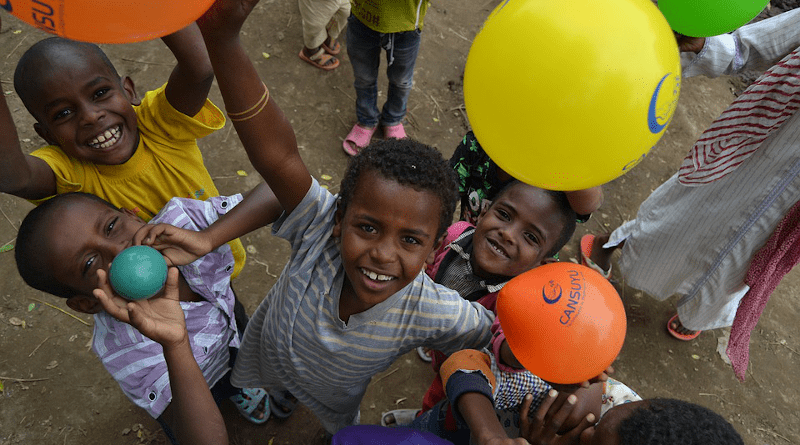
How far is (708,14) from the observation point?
1.58 meters

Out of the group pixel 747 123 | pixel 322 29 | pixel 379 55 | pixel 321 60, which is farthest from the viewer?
pixel 321 60

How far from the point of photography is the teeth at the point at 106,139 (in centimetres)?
174

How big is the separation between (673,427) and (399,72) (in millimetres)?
2745

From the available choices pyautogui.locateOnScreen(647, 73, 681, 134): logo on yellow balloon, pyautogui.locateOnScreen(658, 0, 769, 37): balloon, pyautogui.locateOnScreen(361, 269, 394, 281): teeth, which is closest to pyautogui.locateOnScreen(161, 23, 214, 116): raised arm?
pyautogui.locateOnScreen(361, 269, 394, 281): teeth

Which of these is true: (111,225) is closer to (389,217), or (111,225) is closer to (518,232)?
(389,217)

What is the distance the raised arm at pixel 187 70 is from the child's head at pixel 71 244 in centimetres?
46

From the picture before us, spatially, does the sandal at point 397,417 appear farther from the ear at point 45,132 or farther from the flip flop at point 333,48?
the flip flop at point 333,48

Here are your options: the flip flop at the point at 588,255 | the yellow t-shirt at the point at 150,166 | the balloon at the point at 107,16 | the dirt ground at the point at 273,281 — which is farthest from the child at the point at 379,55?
the balloon at the point at 107,16

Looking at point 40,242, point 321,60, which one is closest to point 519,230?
point 40,242

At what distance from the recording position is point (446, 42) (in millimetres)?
4711

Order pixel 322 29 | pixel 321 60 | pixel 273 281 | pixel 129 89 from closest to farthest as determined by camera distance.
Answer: pixel 129 89 < pixel 273 281 < pixel 322 29 < pixel 321 60

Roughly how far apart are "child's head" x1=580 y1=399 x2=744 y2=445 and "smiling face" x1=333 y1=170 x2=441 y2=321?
702 millimetres

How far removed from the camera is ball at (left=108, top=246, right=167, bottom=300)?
141 cm

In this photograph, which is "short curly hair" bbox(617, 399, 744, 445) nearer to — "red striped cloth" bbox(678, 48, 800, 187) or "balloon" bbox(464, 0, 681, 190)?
"balloon" bbox(464, 0, 681, 190)
